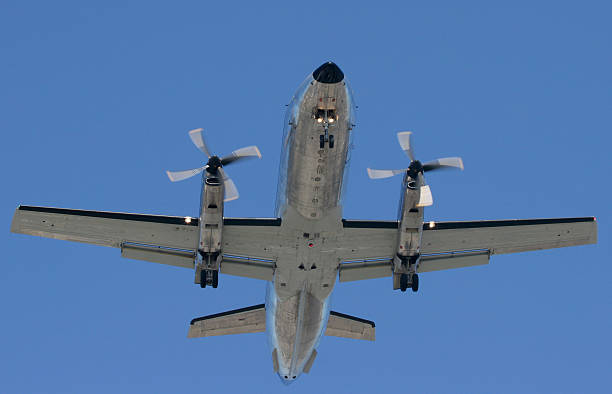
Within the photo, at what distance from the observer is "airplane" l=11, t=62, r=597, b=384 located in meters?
28.0

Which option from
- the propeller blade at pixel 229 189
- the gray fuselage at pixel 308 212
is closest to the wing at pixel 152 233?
the gray fuselage at pixel 308 212

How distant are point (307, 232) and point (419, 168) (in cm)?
448

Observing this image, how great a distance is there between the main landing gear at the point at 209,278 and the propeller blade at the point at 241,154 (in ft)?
13.1

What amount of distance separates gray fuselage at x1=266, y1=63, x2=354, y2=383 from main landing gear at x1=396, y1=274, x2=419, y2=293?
2482 mm

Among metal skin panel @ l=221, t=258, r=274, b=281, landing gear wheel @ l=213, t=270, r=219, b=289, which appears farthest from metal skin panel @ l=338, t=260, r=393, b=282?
landing gear wheel @ l=213, t=270, r=219, b=289

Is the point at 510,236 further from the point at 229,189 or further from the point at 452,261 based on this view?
the point at 229,189

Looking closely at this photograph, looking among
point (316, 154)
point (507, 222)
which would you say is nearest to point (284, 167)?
point (316, 154)

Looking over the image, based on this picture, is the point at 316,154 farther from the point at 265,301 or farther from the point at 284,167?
the point at 265,301

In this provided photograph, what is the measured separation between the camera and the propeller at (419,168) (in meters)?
29.2

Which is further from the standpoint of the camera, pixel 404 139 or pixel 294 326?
pixel 294 326

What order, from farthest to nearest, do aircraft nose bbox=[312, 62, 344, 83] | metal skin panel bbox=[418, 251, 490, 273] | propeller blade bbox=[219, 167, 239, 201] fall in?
metal skin panel bbox=[418, 251, 490, 273], propeller blade bbox=[219, 167, 239, 201], aircraft nose bbox=[312, 62, 344, 83]

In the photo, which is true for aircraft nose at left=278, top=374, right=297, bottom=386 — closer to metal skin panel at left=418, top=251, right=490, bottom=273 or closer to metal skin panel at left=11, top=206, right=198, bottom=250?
metal skin panel at left=418, top=251, right=490, bottom=273

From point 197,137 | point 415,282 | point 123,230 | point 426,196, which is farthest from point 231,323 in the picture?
point 426,196

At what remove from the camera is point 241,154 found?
30.2 metres
